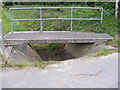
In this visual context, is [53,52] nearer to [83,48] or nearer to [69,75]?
[83,48]

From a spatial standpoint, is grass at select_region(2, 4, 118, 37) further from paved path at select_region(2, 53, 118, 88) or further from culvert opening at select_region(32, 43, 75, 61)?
paved path at select_region(2, 53, 118, 88)

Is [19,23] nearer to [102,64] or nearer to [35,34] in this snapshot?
[35,34]

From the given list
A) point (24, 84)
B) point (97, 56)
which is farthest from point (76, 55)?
point (24, 84)

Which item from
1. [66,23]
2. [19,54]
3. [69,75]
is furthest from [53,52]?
[69,75]

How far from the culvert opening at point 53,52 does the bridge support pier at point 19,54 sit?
0.82 metres

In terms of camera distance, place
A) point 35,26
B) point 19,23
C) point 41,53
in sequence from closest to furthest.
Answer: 1. point 41,53
2. point 35,26
3. point 19,23

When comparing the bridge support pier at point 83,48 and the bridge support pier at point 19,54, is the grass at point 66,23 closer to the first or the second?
the bridge support pier at point 83,48

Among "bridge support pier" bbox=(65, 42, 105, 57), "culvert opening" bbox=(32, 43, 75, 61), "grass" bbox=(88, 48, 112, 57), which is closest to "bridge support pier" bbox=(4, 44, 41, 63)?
"culvert opening" bbox=(32, 43, 75, 61)

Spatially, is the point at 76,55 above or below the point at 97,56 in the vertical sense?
below

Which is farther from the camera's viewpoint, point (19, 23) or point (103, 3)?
point (19, 23)

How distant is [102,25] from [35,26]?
126 inches

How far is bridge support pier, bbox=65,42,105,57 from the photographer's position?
20.8 feet

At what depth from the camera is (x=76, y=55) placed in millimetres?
7242

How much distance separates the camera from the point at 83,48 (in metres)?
6.95
